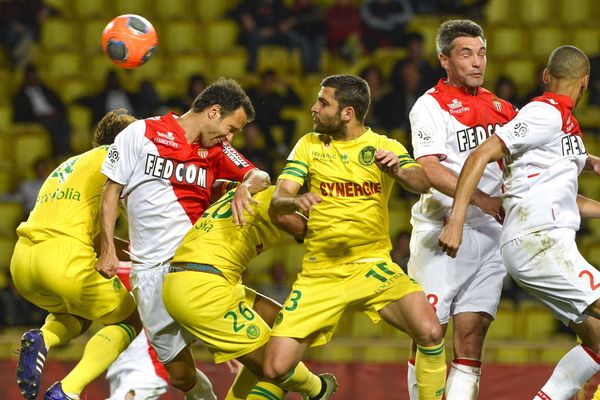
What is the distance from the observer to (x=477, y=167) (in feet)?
16.7

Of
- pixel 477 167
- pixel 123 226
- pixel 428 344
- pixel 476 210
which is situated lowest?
pixel 123 226

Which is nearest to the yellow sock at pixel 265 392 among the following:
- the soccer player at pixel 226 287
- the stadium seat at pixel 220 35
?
the soccer player at pixel 226 287

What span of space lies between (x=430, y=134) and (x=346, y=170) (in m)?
0.55

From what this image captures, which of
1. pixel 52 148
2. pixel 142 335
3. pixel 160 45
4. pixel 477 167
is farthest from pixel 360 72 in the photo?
pixel 477 167

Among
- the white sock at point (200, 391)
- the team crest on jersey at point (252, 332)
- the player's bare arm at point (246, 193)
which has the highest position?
the player's bare arm at point (246, 193)

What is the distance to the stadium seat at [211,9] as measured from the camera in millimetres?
11703

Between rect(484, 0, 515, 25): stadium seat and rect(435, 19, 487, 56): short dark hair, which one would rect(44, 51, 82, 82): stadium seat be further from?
rect(435, 19, 487, 56): short dark hair

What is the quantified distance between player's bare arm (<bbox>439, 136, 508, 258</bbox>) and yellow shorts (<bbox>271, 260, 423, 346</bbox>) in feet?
1.30

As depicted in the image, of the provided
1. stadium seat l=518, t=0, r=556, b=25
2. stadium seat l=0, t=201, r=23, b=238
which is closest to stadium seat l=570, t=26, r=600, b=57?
stadium seat l=518, t=0, r=556, b=25

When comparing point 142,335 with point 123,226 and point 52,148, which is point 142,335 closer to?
point 123,226

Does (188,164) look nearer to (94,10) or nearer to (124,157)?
(124,157)

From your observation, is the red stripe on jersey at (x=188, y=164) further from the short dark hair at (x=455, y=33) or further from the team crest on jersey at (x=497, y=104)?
the team crest on jersey at (x=497, y=104)

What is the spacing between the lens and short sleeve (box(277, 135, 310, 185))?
5398mm

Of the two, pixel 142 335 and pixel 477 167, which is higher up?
pixel 477 167
